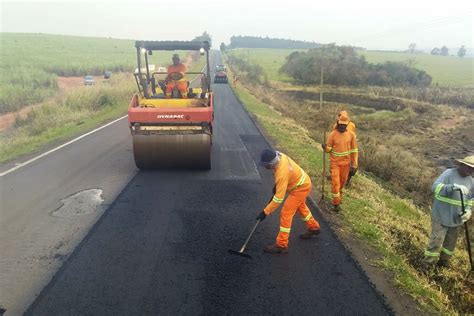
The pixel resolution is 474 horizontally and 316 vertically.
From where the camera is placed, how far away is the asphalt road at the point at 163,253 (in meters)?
4.23

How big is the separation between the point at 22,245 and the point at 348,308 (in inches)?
180

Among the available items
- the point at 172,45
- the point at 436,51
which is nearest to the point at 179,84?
the point at 172,45

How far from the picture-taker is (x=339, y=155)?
7.06 meters

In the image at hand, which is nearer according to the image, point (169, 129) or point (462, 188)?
point (462, 188)

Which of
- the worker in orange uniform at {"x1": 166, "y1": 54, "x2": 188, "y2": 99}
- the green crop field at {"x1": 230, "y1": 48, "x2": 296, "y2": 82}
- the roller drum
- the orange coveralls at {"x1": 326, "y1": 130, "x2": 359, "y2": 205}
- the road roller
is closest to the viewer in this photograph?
the orange coveralls at {"x1": 326, "y1": 130, "x2": 359, "y2": 205}

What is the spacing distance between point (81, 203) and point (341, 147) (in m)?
4.98

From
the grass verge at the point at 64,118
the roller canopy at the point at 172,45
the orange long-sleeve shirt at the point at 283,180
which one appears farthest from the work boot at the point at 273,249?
the grass verge at the point at 64,118

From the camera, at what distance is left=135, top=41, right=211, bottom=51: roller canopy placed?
9211 mm

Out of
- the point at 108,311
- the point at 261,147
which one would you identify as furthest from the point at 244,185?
the point at 108,311

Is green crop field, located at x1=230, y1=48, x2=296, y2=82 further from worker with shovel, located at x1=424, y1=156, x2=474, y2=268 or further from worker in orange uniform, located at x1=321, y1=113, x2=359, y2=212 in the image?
worker with shovel, located at x1=424, y1=156, x2=474, y2=268

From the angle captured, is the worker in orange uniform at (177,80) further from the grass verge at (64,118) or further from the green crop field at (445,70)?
the green crop field at (445,70)

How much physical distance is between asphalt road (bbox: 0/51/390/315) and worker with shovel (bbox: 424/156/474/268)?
1.33 meters

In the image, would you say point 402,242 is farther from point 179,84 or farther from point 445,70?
point 445,70

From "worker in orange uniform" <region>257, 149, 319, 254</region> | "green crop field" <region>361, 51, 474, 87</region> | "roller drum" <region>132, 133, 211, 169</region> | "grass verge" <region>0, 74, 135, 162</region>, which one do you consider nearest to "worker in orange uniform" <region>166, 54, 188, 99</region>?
"roller drum" <region>132, 133, 211, 169</region>
